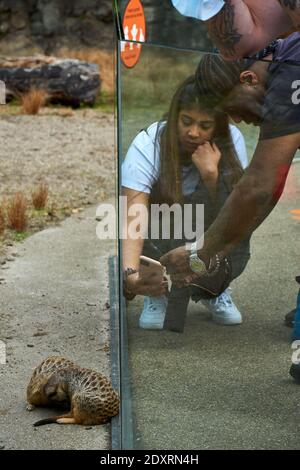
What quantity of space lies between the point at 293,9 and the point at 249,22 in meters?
0.20

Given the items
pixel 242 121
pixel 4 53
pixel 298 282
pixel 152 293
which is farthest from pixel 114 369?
pixel 4 53

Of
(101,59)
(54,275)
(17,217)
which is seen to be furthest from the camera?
(101,59)

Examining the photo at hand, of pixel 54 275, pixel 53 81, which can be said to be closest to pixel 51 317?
pixel 54 275

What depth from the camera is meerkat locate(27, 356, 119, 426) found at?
12.2ft

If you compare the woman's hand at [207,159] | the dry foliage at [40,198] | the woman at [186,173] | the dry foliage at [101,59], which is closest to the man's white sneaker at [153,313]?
the woman at [186,173]

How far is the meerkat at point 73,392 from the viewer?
371cm

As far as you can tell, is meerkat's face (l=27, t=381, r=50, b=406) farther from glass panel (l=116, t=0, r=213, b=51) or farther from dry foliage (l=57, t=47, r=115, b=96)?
dry foliage (l=57, t=47, r=115, b=96)

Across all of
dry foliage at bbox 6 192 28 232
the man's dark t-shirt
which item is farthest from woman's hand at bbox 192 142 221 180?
dry foliage at bbox 6 192 28 232

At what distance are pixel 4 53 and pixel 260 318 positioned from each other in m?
13.8

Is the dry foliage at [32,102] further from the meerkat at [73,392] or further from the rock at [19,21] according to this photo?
the meerkat at [73,392]

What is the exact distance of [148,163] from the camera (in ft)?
11.0

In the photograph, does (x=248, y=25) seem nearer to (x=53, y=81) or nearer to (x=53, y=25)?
(x=53, y=81)

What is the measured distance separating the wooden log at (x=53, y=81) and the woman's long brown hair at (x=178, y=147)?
915 cm

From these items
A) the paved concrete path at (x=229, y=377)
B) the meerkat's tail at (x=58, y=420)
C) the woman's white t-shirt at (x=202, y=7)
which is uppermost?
the woman's white t-shirt at (x=202, y=7)
